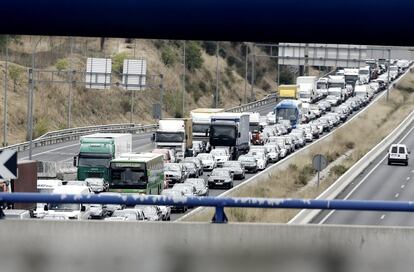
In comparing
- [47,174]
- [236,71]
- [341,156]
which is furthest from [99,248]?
[236,71]

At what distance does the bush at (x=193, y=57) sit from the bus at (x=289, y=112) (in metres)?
40.3

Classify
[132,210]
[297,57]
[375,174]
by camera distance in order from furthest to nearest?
1. [297,57]
2. [375,174]
3. [132,210]

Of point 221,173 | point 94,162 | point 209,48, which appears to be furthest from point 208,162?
point 209,48

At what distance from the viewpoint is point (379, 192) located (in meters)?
57.2

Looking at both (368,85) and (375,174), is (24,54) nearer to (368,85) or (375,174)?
(368,85)

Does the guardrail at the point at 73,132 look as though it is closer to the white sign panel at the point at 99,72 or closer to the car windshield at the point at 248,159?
the white sign panel at the point at 99,72

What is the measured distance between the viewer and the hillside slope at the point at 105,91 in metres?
96.9

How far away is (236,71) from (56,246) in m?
144

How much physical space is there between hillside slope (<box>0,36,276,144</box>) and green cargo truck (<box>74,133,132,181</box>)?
84.1 feet

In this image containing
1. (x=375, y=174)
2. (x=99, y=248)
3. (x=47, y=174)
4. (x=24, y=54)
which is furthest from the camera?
(x=24, y=54)

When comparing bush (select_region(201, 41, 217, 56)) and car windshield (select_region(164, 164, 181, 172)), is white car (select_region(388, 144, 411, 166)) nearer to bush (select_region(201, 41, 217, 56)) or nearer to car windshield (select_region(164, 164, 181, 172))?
car windshield (select_region(164, 164, 181, 172))

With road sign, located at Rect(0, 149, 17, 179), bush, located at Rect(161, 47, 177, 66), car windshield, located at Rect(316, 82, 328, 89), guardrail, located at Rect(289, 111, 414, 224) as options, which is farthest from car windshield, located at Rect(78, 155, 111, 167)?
car windshield, located at Rect(316, 82, 328, 89)

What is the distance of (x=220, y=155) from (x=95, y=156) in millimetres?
15867

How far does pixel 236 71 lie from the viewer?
153 metres
